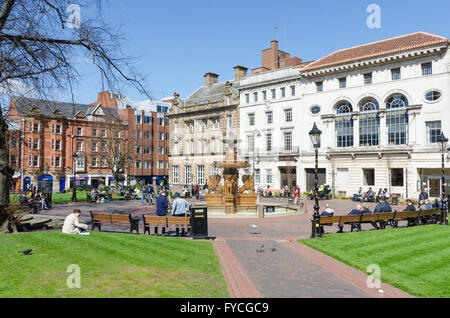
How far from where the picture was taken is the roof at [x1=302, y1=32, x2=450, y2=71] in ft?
120

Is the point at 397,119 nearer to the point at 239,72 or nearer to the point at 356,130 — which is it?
the point at 356,130

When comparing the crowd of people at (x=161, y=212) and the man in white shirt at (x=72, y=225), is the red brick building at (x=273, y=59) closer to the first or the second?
the crowd of people at (x=161, y=212)

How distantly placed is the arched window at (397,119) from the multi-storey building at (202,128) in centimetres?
2113

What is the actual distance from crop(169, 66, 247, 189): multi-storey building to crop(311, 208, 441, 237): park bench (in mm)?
35582

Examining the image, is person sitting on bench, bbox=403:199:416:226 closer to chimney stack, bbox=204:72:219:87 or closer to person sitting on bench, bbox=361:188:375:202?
person sitting on bench, bbox=361:188:375:202

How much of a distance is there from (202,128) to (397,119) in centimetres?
2987

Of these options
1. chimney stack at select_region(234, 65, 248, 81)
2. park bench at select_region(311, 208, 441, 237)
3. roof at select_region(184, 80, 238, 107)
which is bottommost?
park bench at select_region(311, 208, 441, 237)

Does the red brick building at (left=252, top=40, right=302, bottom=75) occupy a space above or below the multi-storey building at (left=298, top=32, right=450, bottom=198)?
above

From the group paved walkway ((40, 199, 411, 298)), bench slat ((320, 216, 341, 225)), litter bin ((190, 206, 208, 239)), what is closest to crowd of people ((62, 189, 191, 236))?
litter bin ((190, 206, 208, 239))

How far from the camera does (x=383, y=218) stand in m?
16.9

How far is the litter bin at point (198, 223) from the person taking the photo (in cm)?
1420

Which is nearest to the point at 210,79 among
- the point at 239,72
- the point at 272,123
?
the point at 239,72

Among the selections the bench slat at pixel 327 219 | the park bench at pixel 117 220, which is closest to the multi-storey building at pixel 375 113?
the bench slat at pixel 327 219
